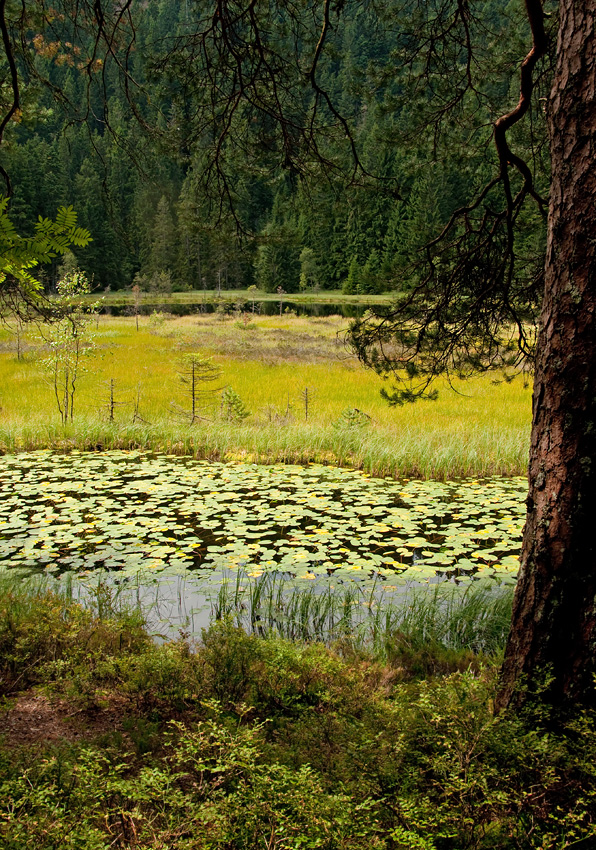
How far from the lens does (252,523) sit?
5.80 m

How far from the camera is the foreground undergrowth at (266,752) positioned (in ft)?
5.22

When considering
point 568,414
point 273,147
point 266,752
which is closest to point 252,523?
point 273,147

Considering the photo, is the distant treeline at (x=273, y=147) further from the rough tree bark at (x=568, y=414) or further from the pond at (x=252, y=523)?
the pond at (x=252, y=523)

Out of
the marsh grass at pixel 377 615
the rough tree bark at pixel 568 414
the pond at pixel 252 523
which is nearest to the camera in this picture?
the rough tree bark at pixel 568 414

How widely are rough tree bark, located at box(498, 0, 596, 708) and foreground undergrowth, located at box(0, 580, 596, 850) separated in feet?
0.71

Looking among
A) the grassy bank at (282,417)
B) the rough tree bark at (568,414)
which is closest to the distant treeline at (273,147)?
the grassy bank at (282,417)

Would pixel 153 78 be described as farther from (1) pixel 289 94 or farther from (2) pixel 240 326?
(2) pixel 240 326

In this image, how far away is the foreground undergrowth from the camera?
5.22 feet

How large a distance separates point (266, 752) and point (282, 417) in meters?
9.50

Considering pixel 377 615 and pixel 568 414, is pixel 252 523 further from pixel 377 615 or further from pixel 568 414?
pixel 568 414

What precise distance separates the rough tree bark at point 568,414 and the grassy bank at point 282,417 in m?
1.87

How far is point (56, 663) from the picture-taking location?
2918 mm

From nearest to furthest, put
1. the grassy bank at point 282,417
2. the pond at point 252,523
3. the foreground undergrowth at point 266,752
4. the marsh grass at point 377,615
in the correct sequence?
the foreground undergrowth at point 266,752
the marsh grass at point 377,615
the pond at point 252,523
the grassy bank at point 282,417

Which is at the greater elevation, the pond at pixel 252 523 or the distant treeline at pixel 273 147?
the distant treeline at pixel 273 147
